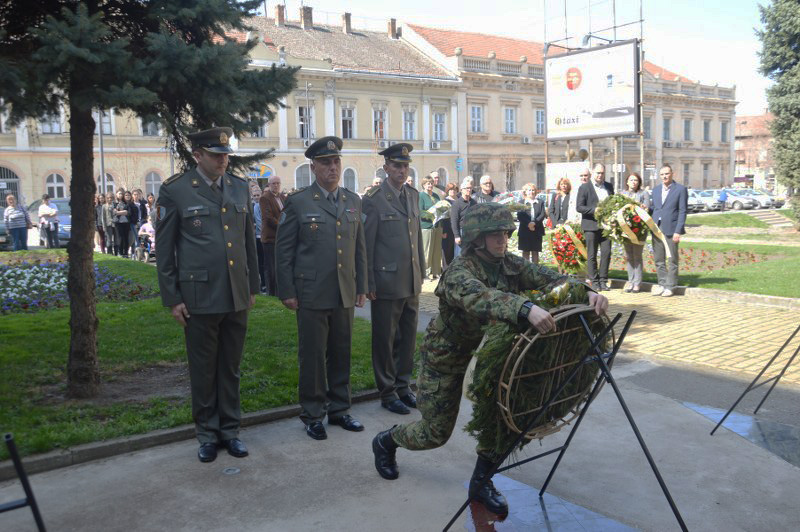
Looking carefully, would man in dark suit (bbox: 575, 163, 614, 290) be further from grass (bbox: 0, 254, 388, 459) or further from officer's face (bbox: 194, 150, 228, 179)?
officer's face (bbox: 194, 150, 228, 179)

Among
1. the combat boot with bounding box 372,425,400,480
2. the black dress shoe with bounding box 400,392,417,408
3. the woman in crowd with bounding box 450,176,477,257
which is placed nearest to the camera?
the combat boot with bounding box 372,425,400,480

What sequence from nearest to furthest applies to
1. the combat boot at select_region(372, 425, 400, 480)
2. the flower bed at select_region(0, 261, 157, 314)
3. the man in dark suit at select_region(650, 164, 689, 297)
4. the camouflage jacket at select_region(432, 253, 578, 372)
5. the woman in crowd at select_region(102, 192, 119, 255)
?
the camouflage jacket at select_region(432, 253, 578, 372) < the combat boot at select_region(372, 425, 400, 480) < the flower bed at select_region(0, 261, 157, 314) < the man in dark suit at select_region(650, 164, 689, 297) < the woman in crowd at select_region(102, 192, 119, 255)

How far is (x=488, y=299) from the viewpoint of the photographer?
3865 mm

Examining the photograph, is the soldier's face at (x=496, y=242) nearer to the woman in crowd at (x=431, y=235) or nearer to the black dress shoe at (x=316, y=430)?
the black dress shoe at (x=316, y=430)

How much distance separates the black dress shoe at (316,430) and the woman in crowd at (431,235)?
932 cm

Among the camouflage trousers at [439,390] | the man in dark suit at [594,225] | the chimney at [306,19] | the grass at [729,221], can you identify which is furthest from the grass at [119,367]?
the chimney at [306,19]

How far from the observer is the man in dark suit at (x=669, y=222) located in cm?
1226

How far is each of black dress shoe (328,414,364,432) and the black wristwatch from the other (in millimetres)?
2685

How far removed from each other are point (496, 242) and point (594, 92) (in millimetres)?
27529

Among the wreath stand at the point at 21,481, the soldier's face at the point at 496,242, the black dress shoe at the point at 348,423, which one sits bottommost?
the black dress shoe at the point at 348,423

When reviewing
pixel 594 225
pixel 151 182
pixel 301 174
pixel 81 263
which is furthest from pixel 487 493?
pixel 301 174

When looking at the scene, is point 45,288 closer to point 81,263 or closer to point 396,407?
point 81,263

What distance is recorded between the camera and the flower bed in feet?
39.1

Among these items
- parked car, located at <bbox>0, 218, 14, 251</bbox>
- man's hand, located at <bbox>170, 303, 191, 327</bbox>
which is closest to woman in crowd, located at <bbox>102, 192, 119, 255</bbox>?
parked car, located at <bbox>0, 218, 14, 251</bbox>
